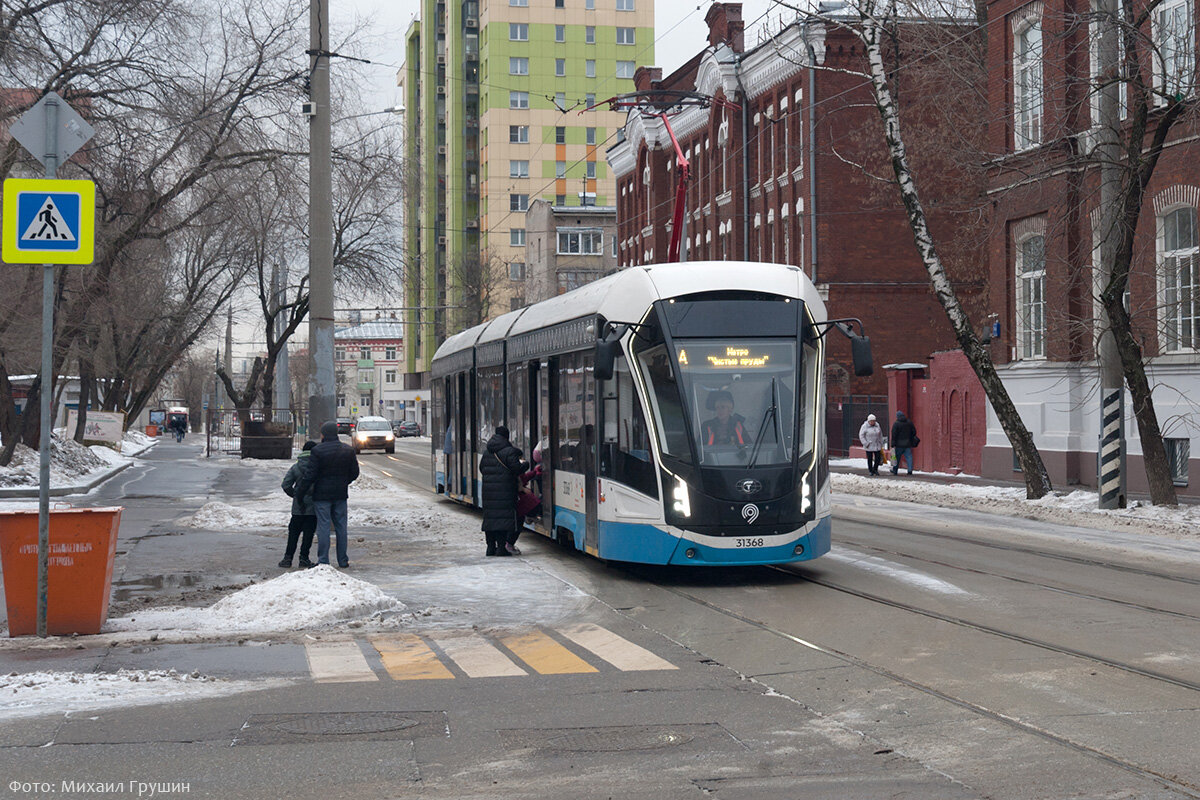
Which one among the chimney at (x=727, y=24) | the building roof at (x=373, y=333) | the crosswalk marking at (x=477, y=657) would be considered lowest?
the crosswalk marking at (x=477, y=657)

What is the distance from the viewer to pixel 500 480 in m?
16.1

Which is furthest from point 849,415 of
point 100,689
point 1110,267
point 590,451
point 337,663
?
point 100,689

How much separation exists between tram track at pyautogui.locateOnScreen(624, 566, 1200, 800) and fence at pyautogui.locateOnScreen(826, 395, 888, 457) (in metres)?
30.1

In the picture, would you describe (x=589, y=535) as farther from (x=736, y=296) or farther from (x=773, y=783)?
(x=773, y=783)

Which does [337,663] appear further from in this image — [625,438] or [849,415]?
[849,415]

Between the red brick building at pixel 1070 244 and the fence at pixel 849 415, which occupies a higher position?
the red brick building at pixel 1070 244

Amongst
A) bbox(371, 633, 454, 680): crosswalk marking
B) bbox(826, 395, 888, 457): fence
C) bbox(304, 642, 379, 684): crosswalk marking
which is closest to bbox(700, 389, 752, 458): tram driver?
bbox(371, 633, 454, 680): crosswalk marking

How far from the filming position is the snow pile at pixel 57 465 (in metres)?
30.2

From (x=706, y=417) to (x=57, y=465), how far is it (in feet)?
90.4

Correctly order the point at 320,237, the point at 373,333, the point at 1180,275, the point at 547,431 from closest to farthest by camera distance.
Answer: the point at 547,431
the point at 320,237
the point at 1180,275
the point at 373,333

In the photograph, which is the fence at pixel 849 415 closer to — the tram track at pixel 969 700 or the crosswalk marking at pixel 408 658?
the tram track at pixel 969 700

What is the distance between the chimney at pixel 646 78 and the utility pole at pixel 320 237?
1850 inches

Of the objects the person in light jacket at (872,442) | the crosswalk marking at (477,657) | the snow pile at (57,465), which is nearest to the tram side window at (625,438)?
the crosswalk marking at (477,657)

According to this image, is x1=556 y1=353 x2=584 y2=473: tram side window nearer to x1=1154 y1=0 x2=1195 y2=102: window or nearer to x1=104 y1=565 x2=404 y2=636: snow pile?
x1=104 y1=565 x2=404 y2=636: snow pile
